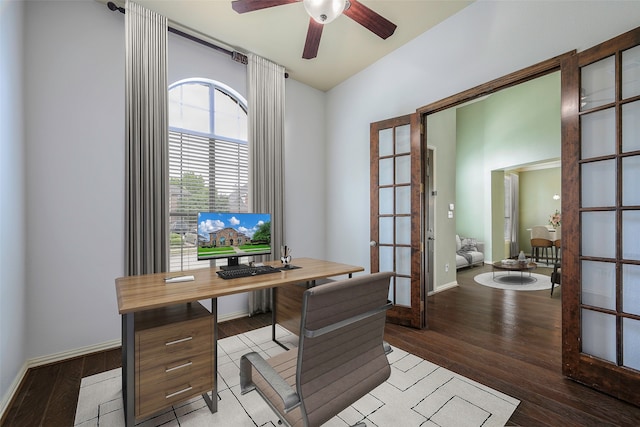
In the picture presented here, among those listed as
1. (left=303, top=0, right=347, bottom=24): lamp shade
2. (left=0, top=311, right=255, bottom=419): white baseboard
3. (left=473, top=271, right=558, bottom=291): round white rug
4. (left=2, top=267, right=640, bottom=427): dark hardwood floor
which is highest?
(left=303, top=0, right=347, bottom=24): lamp shade

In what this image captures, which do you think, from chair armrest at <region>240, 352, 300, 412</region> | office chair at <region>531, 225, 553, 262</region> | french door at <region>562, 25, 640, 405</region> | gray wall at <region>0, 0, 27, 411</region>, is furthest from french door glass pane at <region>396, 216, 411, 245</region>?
office chair at <region>531, 225, 553, 262</region>

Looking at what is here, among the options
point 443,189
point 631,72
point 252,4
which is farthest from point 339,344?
point 443,189

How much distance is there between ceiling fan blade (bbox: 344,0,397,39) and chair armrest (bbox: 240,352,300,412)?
2399 millimetres

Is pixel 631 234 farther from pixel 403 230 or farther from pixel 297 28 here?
pixel 297 28

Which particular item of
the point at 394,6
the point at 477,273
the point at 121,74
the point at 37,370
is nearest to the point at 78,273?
the point at 37,370

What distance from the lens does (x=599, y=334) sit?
188 centimetres

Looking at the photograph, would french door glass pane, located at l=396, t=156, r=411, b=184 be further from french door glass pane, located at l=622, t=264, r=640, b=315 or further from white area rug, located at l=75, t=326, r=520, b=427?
white area rug, located at l=75, t=326, r=520, b=427

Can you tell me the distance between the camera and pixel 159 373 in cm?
147

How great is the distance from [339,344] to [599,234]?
2113 mm

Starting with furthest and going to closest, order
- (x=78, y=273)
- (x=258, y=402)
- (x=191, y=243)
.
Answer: (x=191, y=243) → (x=78, y=273) → (x=258, y=402)

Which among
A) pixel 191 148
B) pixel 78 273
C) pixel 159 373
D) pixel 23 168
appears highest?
pixel 191 148

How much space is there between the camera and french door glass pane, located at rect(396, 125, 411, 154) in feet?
10.2

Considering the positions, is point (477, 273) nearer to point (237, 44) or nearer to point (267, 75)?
point (267, 75)

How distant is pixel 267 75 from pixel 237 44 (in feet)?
1.60
